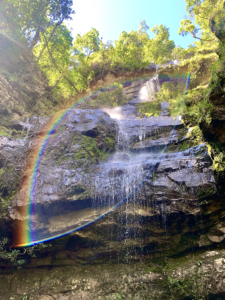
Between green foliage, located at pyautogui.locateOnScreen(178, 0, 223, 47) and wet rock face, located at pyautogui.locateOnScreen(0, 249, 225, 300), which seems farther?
green foliage, located at pyautogui.locateOnScreen(178, 0, 223, 47)

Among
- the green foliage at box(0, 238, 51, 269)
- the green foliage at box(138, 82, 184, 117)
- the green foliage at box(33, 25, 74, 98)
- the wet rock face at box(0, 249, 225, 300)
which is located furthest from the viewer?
the green foliage at box(138, 82, 184, 117)

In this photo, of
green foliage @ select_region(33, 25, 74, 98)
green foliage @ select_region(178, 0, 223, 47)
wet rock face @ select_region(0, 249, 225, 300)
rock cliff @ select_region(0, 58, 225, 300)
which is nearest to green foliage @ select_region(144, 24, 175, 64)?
green foliage @ select_region(178, 0, 223, 47)

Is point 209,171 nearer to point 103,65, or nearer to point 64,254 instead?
point 64,254

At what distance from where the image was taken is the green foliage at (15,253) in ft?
27.9

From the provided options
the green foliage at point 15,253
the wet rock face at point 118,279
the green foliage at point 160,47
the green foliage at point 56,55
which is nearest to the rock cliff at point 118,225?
the wet rock face at point 118,279

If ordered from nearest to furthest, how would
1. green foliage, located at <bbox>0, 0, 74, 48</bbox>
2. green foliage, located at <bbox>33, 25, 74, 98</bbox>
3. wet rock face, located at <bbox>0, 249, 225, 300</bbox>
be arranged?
wet rock face, located at <bbox>0, 249, 225, 300</bbox> → green foliage, located at <bbox>0, 0, 74, 48</bbox> → green foliage, located at <bbox>33, 25, 74, 98</bbox>

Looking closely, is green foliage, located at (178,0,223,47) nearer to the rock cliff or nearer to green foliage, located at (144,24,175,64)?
the rock cliff

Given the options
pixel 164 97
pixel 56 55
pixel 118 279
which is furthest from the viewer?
pixel 164 97

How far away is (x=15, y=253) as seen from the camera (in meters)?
8.58

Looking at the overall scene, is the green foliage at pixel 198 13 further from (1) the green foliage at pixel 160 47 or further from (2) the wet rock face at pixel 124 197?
(1) the green foliage at pixel 160 47

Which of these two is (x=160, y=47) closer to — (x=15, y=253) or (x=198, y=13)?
(x=198, y=13)

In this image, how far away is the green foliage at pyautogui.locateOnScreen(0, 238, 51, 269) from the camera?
852cm

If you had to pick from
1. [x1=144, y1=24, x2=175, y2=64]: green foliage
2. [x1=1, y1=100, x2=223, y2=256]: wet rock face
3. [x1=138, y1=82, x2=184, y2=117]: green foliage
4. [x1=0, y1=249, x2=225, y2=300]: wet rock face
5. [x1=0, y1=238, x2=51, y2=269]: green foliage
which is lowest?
[x1=0, y1=249, x2=225, y2=300]: wet rock face

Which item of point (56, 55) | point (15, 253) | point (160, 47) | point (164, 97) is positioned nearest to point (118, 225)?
point (15, 253)
